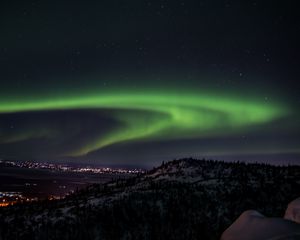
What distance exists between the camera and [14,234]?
130 m

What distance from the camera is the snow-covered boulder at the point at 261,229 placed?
1689cm

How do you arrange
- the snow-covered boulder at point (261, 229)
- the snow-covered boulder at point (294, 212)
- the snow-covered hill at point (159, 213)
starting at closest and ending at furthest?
the snow-covered boulder at point (261, 229) < the snow-covered boulder at point (294, 212) < the snow-covered hill at point (159, 213)

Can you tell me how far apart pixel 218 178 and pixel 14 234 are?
10526cm

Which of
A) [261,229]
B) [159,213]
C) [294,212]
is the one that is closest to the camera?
[261,229]

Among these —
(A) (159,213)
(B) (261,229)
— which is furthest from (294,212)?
(A) (159,213)

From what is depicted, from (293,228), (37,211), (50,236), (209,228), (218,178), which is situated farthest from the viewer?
(218,178)

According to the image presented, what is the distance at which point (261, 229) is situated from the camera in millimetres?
18953

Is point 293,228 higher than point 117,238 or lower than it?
higher

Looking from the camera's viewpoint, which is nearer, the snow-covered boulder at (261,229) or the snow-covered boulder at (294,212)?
the snow-covered boulder at (261,229)

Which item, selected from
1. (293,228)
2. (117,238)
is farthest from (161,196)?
(293,228)

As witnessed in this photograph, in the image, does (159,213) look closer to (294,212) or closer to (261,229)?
(294,212)

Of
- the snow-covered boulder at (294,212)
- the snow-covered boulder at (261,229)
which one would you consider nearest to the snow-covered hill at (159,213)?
the snow-covered boulder at (294,212)

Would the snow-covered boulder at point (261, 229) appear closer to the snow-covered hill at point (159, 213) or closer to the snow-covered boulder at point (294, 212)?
the snow-covered boulder at point (294, 212)

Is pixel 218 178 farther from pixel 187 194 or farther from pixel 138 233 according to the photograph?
pixel 138 233
